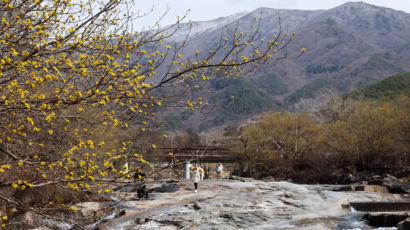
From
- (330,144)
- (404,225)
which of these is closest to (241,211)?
(404,225)

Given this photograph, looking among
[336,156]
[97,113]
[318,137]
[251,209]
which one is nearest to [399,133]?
[336,156]

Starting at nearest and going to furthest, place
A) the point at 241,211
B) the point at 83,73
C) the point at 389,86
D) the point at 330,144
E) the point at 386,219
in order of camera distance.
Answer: the point at 83,73, the point at 386,219, the point at 241,211, the point at 330,144, the point at 389,86

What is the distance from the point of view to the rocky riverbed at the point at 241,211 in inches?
669

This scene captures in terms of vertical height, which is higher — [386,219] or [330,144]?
[386,219]

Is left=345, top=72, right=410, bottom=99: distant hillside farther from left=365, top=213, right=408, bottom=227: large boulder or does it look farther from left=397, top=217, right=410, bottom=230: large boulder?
left=397, top=217, right=410, bottom=230: large boulder

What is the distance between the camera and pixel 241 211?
1952 centimetres

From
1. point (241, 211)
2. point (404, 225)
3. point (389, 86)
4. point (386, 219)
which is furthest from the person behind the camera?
point (389, 86)

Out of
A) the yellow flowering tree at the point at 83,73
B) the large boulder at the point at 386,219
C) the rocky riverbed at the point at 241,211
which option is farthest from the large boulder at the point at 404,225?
the yellow flowering tree at the point at 83,73

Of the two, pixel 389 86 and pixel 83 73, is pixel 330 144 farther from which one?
pixel 389 86

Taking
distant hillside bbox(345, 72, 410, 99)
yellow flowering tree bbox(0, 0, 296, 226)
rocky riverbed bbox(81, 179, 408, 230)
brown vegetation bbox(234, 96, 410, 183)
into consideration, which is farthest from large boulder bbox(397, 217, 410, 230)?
distant hillside bbox(345, 72, 410, 99)

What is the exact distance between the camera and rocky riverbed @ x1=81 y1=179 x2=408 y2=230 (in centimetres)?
1700

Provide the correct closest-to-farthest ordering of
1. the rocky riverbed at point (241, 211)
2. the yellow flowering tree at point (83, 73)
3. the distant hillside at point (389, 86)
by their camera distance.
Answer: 1. the yellow flowering tree at point (83, 73)
2. the rocky riverbed at point (241, 211)
3. the distant hillside at point (389, 86)

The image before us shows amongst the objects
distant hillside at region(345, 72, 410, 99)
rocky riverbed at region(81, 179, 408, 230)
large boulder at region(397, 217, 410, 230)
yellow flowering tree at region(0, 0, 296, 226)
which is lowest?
rocky riverbed at region(81, 179, 408, 230)

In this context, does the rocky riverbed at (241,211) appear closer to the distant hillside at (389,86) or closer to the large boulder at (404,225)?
the large boulder at (404,225)
